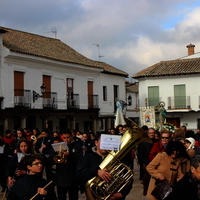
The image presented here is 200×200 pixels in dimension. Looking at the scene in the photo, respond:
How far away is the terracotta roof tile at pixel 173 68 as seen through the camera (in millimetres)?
38178

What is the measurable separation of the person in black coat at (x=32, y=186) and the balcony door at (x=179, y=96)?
112 feet

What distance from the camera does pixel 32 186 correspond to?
4.64 metres

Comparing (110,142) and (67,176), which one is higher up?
(110,142)

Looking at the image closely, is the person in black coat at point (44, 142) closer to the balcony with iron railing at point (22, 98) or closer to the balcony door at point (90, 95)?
the balcony with iron railing at point (22, 98)

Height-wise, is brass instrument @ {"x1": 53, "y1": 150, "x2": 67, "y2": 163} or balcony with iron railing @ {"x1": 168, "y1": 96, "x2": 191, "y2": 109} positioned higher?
balcony with iron railing @ {"x1": 168, "y1": 96, "x2": 191, "y2": 109}

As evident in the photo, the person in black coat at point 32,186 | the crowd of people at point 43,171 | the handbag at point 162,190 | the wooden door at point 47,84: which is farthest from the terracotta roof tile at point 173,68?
the person in black coat at point 32,186

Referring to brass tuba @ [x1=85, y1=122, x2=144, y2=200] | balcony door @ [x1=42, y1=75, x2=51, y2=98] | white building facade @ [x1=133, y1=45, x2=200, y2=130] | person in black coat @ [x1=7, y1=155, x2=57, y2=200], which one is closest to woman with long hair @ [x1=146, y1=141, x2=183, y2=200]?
brass tuba @ [x1=85, y1=122, x2=144, y2=200]

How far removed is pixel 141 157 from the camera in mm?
10328

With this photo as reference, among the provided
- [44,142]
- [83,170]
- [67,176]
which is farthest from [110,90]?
[83,170]

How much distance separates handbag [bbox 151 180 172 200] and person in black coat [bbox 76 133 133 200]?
59cm

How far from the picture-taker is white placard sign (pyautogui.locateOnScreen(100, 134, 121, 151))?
17.0 ft

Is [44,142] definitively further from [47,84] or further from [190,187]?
[47,84]

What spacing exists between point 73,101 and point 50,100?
269 centimetres

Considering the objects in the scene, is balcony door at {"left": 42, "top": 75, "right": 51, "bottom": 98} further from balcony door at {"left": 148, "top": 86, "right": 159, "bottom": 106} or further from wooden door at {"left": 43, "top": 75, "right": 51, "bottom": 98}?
balcony door at {"left": 148, "top": 86, "right": 159, "bottom": 106}
